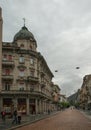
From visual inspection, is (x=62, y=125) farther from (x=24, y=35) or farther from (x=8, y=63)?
(x=24, y=35)

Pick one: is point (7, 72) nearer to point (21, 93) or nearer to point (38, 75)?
point (21, 93)

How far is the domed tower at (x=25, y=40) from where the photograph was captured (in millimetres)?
78012

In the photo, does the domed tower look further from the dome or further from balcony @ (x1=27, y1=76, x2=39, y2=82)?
balcony @ (x1=27, y1=76, x2=39, y2=82)

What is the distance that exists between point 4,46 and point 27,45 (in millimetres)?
6631

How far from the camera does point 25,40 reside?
78562mm

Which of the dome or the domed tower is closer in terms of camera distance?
the domed tower

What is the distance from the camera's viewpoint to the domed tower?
3071 inches

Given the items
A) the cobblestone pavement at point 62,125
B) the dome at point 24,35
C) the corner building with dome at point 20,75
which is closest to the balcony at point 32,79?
the corner building with dome at point 20,75

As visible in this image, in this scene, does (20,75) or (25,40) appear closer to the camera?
(20,75)

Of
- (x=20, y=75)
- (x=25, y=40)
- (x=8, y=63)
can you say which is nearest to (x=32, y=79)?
(x=20, y=75)

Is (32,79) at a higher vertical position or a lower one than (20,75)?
lower

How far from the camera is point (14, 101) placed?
239ft

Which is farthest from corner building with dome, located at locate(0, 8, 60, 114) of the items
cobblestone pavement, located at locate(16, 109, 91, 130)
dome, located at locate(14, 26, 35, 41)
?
cobblestone pavement, located at locate(16, 109, 91, 130)

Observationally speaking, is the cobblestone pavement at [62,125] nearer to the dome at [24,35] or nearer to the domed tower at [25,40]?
the domed tower at [25,40]
